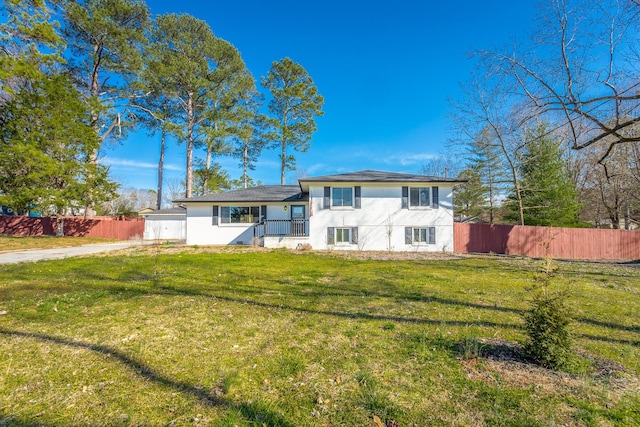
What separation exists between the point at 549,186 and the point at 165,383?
24655mm

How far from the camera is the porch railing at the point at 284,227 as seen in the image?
16.7m

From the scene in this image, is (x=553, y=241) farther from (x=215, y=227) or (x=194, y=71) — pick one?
(x=194, y=71)

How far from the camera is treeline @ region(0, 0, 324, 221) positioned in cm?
1648

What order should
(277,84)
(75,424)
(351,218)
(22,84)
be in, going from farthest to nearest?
1. (277,84)
2. (22,84)
3. (351,218)
4. (75,424)

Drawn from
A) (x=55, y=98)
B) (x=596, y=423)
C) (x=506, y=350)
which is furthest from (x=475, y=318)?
(x=55, y=98)

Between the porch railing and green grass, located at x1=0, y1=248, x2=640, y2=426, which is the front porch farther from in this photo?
green grass, located at x1=0, y1=248, x2=640, y2=426

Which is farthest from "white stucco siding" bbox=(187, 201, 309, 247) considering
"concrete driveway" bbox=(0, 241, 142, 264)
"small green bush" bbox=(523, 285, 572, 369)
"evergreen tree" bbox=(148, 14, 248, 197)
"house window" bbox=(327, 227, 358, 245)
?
"small green bush" bbox=(523, 285, 572, 369)

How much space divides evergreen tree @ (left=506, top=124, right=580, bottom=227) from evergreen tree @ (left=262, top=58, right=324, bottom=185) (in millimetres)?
17469

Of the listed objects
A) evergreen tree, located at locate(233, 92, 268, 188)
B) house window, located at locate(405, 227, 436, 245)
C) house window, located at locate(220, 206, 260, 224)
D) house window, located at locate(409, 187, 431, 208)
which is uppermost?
evergreen tree, located at locate(233, 92, 268, 188)

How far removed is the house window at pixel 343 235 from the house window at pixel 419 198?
4.05m

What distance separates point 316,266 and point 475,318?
6.15 m

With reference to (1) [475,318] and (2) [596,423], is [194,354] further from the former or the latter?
(1) [475,318]

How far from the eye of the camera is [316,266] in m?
10.1

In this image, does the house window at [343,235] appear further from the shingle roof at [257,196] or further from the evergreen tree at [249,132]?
the evergreen tree at [249,132]
